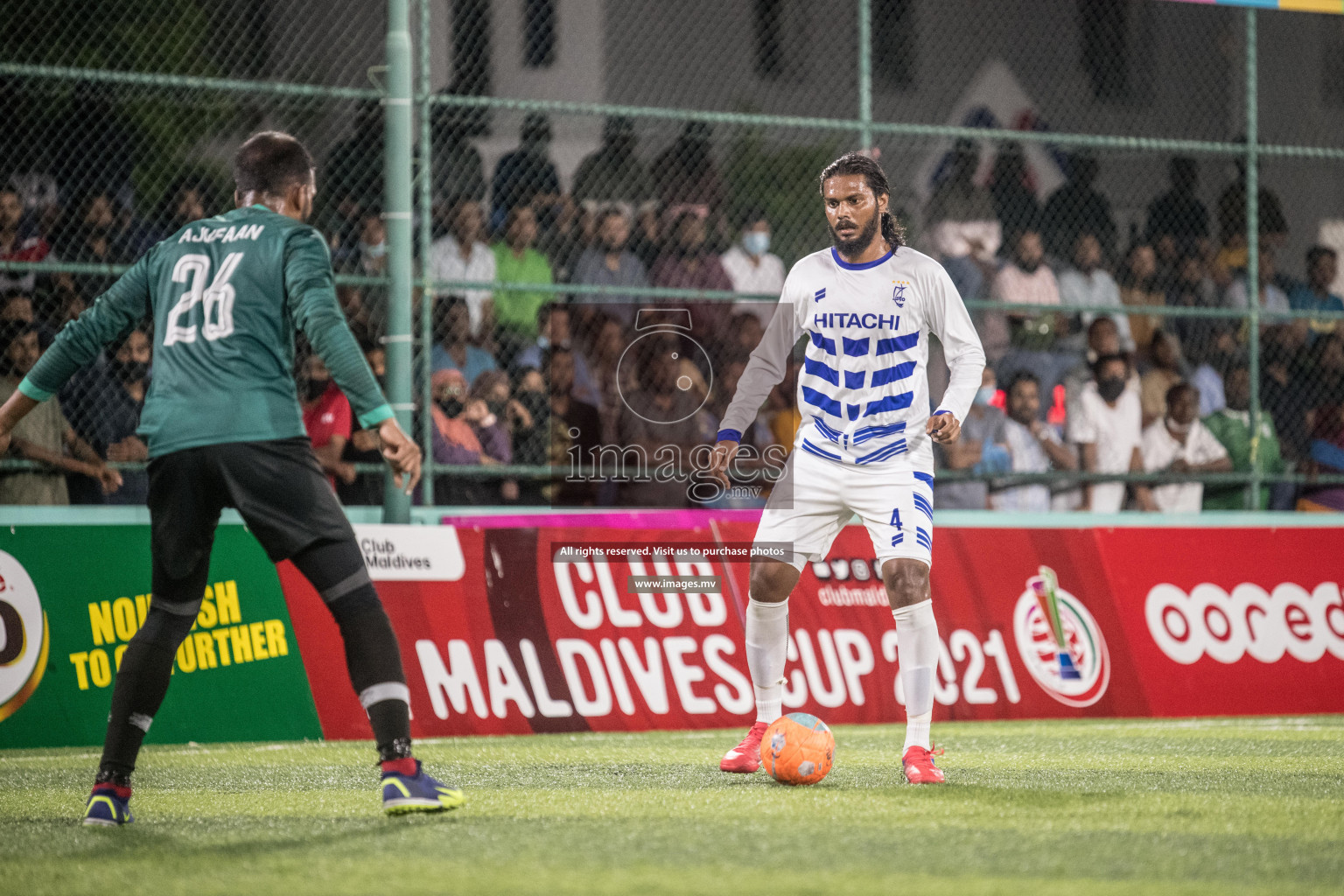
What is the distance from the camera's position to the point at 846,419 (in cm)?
634

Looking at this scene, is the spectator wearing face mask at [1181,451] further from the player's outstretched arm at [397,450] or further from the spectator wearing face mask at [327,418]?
the player's outstretched arm at [397,450]

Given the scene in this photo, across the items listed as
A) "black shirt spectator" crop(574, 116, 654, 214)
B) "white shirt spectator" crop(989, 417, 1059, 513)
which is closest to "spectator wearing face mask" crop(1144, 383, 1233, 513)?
"white shirt spectator" crop(989, 417, 1059, 513)

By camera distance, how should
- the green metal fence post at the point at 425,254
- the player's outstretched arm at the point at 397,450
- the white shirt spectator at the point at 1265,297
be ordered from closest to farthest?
1. the player's outstretched arm at the point at 397,450
2. the green metal fence post at the point at 425,254
3. the white shirt spectator at the point at 1265,297

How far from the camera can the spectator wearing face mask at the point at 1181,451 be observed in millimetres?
11172

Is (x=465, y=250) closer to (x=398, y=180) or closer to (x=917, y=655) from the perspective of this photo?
(x=398, y=180)

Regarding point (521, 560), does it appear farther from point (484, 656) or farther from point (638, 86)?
point (638, 86)

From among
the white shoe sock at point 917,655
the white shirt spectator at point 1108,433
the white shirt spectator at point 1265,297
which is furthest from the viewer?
the white shirt spectator at point 1265,297

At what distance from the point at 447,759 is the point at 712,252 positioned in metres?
5.00

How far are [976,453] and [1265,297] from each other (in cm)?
331

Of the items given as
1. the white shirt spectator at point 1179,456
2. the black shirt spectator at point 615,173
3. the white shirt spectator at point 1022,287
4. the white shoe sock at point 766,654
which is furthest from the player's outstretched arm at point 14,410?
the white shirt spectator at point 1179,456

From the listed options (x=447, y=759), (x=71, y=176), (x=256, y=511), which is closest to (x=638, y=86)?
(x=71, y=176)

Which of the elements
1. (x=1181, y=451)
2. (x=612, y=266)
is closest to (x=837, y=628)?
(x=612, y=266)

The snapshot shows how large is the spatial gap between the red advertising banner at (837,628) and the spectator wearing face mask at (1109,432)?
0.87 m

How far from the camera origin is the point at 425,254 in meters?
9.48
